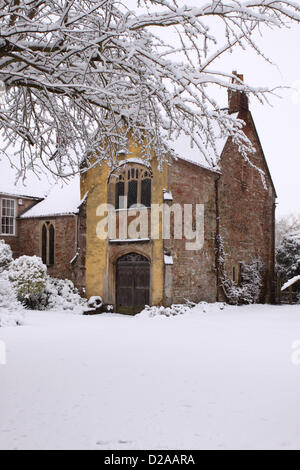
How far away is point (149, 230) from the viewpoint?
60.6 feet

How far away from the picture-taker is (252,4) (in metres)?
5.83

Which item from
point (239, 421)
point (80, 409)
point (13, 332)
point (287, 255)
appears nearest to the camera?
point (239, 421)

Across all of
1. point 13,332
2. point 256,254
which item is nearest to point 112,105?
point 13,332

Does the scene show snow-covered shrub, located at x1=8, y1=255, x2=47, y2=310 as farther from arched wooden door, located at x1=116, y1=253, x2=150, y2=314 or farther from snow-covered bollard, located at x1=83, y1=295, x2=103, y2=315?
arched wooden door, located at x1=116, y1=253, x2=150, y2=314

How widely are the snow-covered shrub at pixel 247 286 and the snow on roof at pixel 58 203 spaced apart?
30.0 ft

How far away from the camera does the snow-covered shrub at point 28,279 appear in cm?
1755

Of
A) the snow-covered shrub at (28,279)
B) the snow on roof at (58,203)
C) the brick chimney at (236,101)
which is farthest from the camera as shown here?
the brick chimney at (236,101)

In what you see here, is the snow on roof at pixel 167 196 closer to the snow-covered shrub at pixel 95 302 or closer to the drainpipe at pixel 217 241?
the drainpipe at pixel 217 241

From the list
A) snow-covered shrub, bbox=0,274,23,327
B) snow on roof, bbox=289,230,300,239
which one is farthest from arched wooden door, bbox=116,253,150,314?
snow on roof, bbox=289,230,300,239

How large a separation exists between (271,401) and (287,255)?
868 inches

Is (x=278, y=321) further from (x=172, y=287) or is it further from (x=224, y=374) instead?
(x=224, y=374)

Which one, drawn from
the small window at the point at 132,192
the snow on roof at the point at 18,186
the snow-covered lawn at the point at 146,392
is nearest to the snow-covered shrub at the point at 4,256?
the snow on roof at the point at 18,186

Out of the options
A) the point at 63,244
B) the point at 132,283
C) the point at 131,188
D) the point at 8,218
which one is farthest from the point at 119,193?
the point at 8,218

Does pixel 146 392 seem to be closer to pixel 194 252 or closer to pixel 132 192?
pixel 194 252
